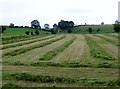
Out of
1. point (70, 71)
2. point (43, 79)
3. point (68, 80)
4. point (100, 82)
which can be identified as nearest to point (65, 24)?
point (70, 71)

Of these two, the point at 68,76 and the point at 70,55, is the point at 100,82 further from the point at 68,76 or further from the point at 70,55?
the point at 70,55

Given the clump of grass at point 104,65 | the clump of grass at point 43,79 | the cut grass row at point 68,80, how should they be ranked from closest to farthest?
1. the cut grass row at point 68,80
2. the clump of grass at point 43,79
3. the clump of grass at point 104,65

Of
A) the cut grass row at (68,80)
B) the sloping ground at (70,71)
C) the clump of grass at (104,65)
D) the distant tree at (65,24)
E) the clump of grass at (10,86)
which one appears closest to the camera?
the clump of grass at (10,86)

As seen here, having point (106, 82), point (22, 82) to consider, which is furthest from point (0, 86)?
point (106, 82)

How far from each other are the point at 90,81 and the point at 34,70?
465cm

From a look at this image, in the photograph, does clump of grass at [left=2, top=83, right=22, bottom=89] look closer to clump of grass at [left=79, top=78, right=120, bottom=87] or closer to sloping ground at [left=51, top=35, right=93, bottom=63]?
clump of grass at [left=79, top=78, right=120, bottom=87]

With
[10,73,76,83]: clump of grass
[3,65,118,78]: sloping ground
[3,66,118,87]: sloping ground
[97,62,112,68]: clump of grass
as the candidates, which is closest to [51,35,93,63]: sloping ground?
[97,62,112,68]: clump of grass

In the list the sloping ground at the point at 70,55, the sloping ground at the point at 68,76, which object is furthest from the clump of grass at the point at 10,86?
the sloping ground at the point at 70,55

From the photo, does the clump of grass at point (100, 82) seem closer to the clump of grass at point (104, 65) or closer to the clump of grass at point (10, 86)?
the clump of grass at point (10, 86)

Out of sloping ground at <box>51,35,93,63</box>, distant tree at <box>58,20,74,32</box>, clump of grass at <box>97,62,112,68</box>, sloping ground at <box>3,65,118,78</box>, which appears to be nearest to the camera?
sloping ground at <box>3,65,118,78</box>

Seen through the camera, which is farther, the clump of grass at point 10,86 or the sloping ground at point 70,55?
the sloping ground at point 70,55

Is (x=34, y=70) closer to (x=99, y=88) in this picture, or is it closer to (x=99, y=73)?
(x=99, y=73)

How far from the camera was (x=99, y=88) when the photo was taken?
12297 millimetres

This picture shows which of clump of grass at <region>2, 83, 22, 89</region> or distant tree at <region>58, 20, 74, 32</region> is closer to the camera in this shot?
clump of grass at <region>2, 83, 22, 89</region>
